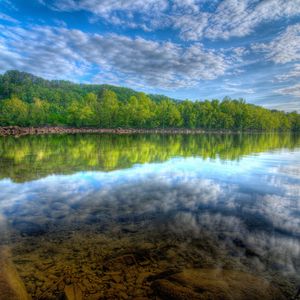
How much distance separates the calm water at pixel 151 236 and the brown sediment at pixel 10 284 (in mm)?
157

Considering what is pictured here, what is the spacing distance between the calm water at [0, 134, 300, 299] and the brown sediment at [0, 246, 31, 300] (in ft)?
0.52

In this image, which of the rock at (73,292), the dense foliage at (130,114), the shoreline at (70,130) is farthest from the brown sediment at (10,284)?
the dense foliage at (130,114)

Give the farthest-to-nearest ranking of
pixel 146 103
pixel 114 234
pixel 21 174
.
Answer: pixel 146 103
pixel 21 174
pixel 114 234

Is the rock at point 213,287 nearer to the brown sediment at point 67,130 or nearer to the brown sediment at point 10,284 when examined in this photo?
the brown sediment at point 10,284

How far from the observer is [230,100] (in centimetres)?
16162

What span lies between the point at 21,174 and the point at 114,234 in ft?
37.3

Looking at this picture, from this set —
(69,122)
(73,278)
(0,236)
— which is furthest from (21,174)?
(69,122)

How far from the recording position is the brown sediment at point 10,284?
470cm

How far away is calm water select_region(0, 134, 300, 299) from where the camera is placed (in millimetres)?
5281

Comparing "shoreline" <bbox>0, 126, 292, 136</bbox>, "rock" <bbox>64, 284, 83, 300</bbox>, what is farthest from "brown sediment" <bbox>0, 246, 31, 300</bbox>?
"shoreline" <bbox>0, 126, 292, 136</bbox>

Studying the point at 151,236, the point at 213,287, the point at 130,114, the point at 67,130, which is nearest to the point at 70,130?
the point at 67,130

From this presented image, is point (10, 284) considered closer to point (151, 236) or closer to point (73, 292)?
point (73, 292)

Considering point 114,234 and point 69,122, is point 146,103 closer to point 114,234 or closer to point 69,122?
point 69,122

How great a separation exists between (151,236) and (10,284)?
393cm
